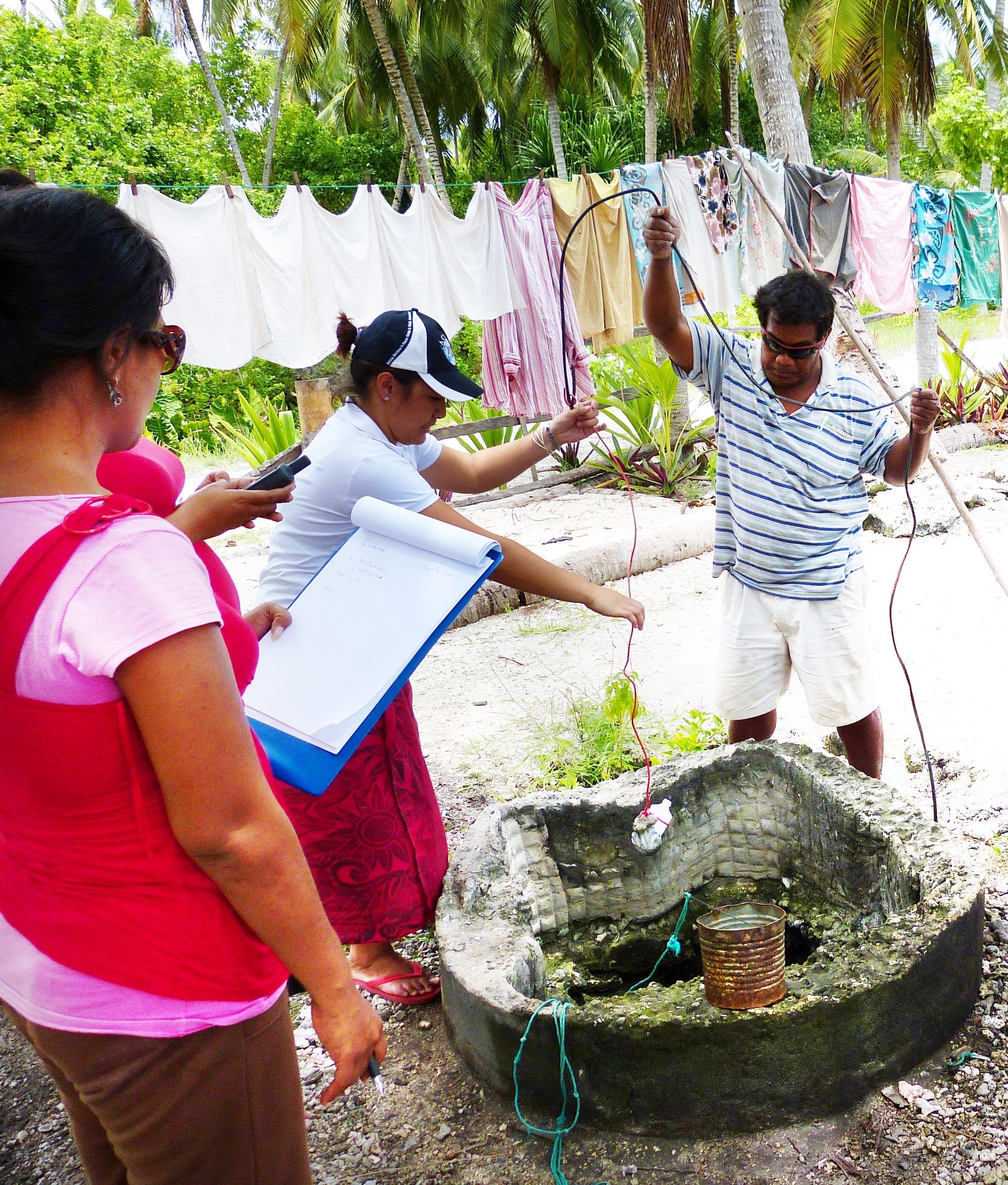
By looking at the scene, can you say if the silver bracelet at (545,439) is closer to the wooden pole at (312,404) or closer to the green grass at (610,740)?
the green grass at (610,740)

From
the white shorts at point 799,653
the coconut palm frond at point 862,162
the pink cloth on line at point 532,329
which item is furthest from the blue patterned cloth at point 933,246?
the coconut palm frond at point 862,162

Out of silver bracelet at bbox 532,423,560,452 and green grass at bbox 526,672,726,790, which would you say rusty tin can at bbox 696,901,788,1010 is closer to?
silver bracelet at bbox 532,423,560,452

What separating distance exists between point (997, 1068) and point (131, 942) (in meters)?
1.92

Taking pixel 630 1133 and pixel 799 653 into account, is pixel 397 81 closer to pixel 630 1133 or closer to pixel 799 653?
pixel 799 653

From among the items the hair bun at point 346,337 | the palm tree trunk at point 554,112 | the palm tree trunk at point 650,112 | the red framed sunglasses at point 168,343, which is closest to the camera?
the red framed sunglasses at point 168,343

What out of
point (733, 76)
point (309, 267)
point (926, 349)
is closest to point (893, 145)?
point (926, 349)

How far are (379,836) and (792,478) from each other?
5.19 ft

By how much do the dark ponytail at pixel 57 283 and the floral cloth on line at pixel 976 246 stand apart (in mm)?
9946

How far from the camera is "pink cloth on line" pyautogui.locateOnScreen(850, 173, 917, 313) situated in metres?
8.02

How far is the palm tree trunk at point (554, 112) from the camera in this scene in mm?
17828

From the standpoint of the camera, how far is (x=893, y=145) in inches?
543

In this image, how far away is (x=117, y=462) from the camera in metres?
1.57

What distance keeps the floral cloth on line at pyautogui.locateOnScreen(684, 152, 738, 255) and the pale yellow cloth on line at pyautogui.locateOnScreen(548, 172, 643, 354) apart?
0.59 m

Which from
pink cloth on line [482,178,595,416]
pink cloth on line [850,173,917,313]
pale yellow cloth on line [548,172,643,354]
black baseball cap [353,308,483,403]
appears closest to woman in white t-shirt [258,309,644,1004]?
black baseball cap [353,308,483,403]
